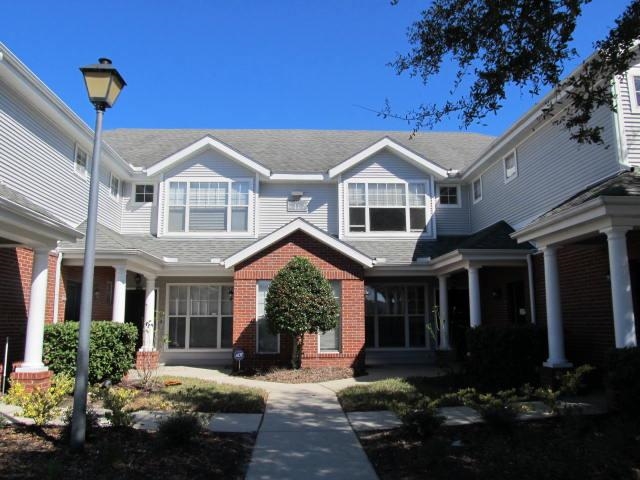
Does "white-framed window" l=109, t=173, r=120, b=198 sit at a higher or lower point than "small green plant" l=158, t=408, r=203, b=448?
higher

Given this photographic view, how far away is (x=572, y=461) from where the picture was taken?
5.43m

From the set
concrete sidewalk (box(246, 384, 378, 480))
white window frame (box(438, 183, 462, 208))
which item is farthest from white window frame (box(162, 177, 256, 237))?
concrete sidewalk (box(246, 384, 378, 480))

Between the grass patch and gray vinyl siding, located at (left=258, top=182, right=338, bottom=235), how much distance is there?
6.93 metres

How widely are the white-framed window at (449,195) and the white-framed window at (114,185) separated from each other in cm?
1034

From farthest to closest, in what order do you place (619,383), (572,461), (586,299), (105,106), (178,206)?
(178,206), (586,299), (619,383), (105,106), (572,461)

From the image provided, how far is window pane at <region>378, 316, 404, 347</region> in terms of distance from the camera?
54.7 feet

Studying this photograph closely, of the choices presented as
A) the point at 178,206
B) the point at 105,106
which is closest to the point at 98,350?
the point at 105,106

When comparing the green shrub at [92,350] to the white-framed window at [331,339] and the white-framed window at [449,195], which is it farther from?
the white-framed window at [449,195]

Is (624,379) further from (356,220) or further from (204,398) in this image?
(356,220)

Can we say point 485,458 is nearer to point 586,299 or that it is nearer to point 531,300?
point 586,299

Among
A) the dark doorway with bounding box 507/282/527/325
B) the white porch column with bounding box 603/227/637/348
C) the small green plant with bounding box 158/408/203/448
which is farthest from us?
the dark doorway with bounding box 507/282/527/325

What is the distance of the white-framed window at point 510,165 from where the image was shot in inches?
570

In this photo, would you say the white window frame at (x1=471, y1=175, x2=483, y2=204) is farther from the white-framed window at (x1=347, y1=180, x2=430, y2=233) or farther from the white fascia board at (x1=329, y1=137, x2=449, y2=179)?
the white-framed window at (x1=347, y1=180, x2=430, y2=233)

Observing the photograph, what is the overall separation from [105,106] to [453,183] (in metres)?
13.6
